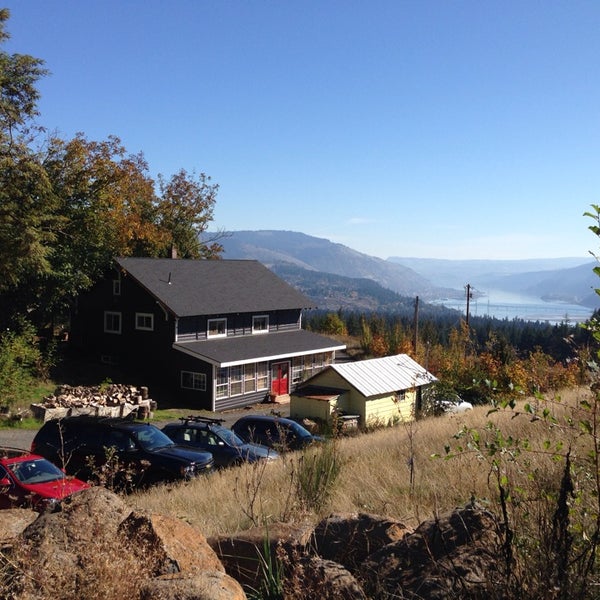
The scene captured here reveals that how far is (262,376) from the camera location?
35.2 m

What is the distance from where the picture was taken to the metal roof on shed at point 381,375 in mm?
27172

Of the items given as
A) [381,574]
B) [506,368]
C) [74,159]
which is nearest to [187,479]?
[381,574]

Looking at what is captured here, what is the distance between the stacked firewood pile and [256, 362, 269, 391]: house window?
22.2 feet

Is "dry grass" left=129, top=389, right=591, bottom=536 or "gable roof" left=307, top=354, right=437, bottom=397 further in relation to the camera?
"gable roof" left=307, top=354, right=437, bottom=397

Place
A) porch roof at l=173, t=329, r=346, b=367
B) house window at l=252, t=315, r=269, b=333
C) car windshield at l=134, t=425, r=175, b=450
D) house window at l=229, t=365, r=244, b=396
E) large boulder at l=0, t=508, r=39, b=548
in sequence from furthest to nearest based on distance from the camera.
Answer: house window at l=252, t=315, r=269, b=333, house window at l=229, t=365, r=244, b=396, porch roof at l=173, t=329, r=346, b=367, car windshield at l=134, t=425, r=175, b=450, large boulder at l=0, t=508, r=39, b=548

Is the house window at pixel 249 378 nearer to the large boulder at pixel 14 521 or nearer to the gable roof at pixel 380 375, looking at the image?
the gable roof at pixel 380 375

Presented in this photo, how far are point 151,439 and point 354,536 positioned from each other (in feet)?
42.6

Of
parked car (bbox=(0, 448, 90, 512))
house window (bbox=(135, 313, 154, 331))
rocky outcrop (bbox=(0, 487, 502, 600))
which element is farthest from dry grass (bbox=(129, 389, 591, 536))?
house window (bbox=(135, 313, 154, 331))

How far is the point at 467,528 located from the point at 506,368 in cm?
2392

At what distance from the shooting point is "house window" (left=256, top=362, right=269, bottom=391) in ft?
114

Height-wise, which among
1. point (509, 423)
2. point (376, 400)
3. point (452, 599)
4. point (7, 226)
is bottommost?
point (376, 400)

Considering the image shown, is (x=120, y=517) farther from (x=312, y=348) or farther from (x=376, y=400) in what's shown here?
(x=312, y=348)

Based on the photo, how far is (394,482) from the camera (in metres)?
8.31

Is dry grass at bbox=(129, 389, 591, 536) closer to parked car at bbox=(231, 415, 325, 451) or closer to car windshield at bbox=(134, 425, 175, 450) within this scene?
car windshield at bbox=(134, 425, 175, 450)
